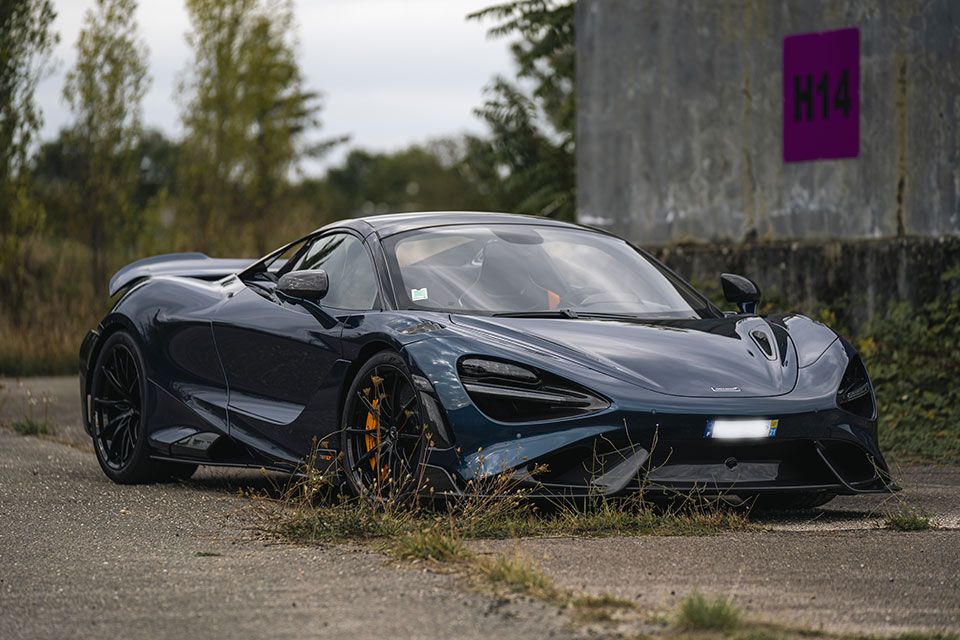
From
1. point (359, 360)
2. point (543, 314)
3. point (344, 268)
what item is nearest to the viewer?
point (359, 360)

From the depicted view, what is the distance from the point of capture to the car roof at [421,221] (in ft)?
26.1

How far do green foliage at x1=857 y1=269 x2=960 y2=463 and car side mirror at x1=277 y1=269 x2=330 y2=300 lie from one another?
4.29m

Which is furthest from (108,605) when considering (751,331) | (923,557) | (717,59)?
(717,59)

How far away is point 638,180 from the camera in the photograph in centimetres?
1559

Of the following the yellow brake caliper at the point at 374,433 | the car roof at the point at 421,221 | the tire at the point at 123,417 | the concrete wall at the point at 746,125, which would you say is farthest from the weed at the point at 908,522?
the concrete wall at the point at 746,125

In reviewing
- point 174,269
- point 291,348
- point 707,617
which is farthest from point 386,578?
point 174,269

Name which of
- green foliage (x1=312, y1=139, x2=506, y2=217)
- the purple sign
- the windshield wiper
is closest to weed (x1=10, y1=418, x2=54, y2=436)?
the windshield wiper

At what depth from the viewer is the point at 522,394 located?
649cm

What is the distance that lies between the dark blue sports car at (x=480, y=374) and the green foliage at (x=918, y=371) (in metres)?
2.89

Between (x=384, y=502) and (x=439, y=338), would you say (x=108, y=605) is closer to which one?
(x=384, y=502)

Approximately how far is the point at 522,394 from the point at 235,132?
67.6 ft

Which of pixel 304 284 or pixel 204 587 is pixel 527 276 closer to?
pixel 304 284

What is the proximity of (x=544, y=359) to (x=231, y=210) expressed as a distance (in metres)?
19.5

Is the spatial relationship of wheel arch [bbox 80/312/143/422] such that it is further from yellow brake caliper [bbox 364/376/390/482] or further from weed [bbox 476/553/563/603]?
weed [bbox 476/553/563/603]
